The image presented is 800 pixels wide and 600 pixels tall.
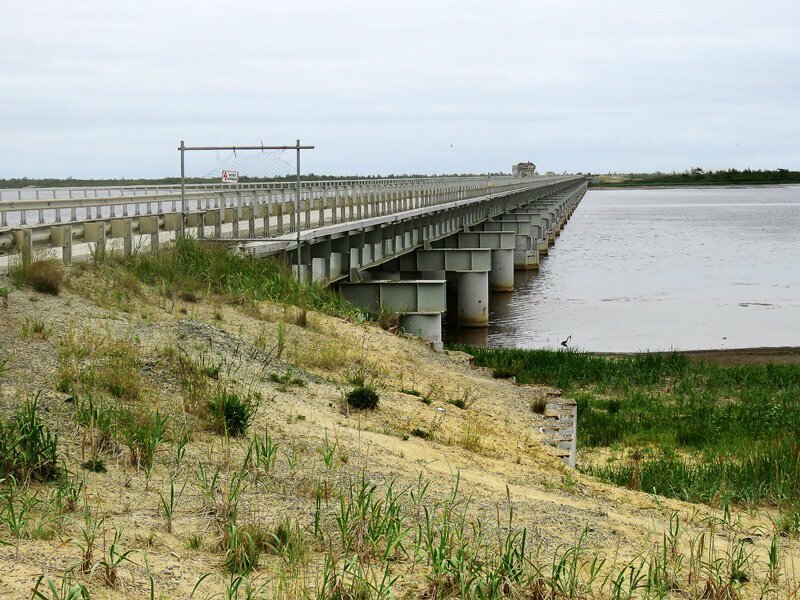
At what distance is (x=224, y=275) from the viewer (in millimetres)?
17547

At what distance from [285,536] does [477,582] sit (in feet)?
4.41

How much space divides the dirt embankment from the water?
53.3 ft

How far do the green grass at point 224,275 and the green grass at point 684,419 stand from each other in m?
3.85

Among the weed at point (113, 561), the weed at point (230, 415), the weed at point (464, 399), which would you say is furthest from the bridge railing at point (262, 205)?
the weed at point (113, 561)

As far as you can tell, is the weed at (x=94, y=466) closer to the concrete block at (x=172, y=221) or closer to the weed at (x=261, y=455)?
the weed at (x=261, y=455)

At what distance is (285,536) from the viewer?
6.73 meters

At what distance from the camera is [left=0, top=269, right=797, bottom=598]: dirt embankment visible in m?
6.48

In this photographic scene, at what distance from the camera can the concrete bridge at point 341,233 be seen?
18516 mm

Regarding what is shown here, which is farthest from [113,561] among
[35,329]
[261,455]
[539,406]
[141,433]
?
[539,406]

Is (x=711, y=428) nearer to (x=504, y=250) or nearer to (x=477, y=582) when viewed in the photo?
(x=477, y=582)

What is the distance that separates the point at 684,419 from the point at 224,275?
7654 mm

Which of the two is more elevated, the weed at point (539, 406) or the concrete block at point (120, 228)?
the concrete block at point (120, 228)

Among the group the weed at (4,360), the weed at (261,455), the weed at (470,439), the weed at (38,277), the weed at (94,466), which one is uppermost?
the weed at (38,277)

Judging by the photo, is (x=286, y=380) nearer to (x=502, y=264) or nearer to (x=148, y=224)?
(x=148, y=224)
